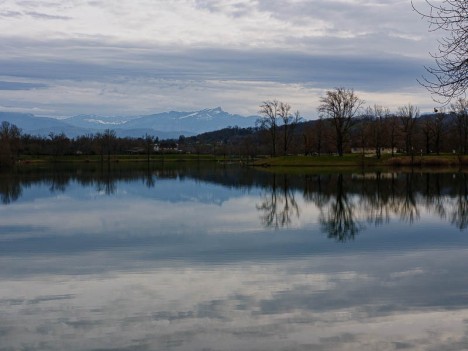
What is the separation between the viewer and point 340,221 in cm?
2500

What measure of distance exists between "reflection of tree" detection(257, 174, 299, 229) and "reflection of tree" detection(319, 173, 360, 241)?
1579mm

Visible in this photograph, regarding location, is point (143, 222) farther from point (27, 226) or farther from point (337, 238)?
point (337, 238)

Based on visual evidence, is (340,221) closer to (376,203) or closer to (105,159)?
(376,203)

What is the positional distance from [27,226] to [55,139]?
464 ft

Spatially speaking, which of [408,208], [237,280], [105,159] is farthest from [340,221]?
[105,159]

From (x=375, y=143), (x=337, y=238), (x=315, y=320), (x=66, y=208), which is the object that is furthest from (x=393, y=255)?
(x=375, y=143)

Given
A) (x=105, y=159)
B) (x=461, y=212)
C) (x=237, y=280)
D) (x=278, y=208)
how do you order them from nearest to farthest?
(x=237, y=280) → (x=461, y=212) → (x=278, y=208) → (x=105, y=159)

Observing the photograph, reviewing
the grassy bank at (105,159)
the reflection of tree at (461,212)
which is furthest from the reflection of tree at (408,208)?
the grassy bank at (105,159)

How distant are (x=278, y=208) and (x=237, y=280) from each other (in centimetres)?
1690

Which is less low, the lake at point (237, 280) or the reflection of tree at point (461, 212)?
the reflection of tree at point (461, 212)

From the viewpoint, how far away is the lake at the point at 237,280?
34.1 feet

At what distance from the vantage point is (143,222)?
84.6 ft

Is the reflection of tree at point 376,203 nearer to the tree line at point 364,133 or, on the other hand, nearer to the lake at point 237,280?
the lake at point 237,280

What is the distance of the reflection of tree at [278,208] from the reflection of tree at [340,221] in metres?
1.58
